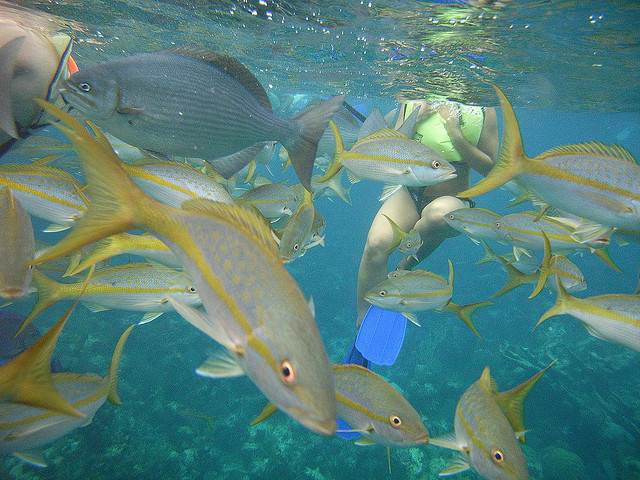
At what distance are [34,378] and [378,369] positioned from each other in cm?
1098

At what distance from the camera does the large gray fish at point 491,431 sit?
7.65 feet

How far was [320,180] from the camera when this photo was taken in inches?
146

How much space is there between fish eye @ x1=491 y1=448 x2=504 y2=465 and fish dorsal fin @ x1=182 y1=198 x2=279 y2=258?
2.12 m

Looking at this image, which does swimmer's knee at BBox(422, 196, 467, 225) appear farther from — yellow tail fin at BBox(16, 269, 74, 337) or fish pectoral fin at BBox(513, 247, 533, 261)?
yellow tail fin at BBox(16, 269, 74, 337)

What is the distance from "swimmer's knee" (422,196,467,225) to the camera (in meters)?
5.25

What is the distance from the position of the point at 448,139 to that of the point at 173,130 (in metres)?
4.57

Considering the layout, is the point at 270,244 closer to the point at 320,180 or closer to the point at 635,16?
the point at 320,180

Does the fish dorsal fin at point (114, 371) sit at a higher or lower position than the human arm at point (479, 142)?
lower

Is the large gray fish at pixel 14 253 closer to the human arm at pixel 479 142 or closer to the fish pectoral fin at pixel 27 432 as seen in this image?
the fish pectoral fin at pixel 27 432

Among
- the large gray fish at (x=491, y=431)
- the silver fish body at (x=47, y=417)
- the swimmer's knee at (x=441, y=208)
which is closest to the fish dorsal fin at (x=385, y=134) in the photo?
the swimmer's knee at (x=441, y=208)

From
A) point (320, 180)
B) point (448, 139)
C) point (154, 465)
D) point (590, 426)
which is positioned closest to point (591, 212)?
point (320, 180)

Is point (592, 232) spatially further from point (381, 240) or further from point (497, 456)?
point (381, 240)

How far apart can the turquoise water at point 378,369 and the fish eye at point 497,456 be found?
11.9 feet

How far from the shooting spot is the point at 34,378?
1.52 metres
